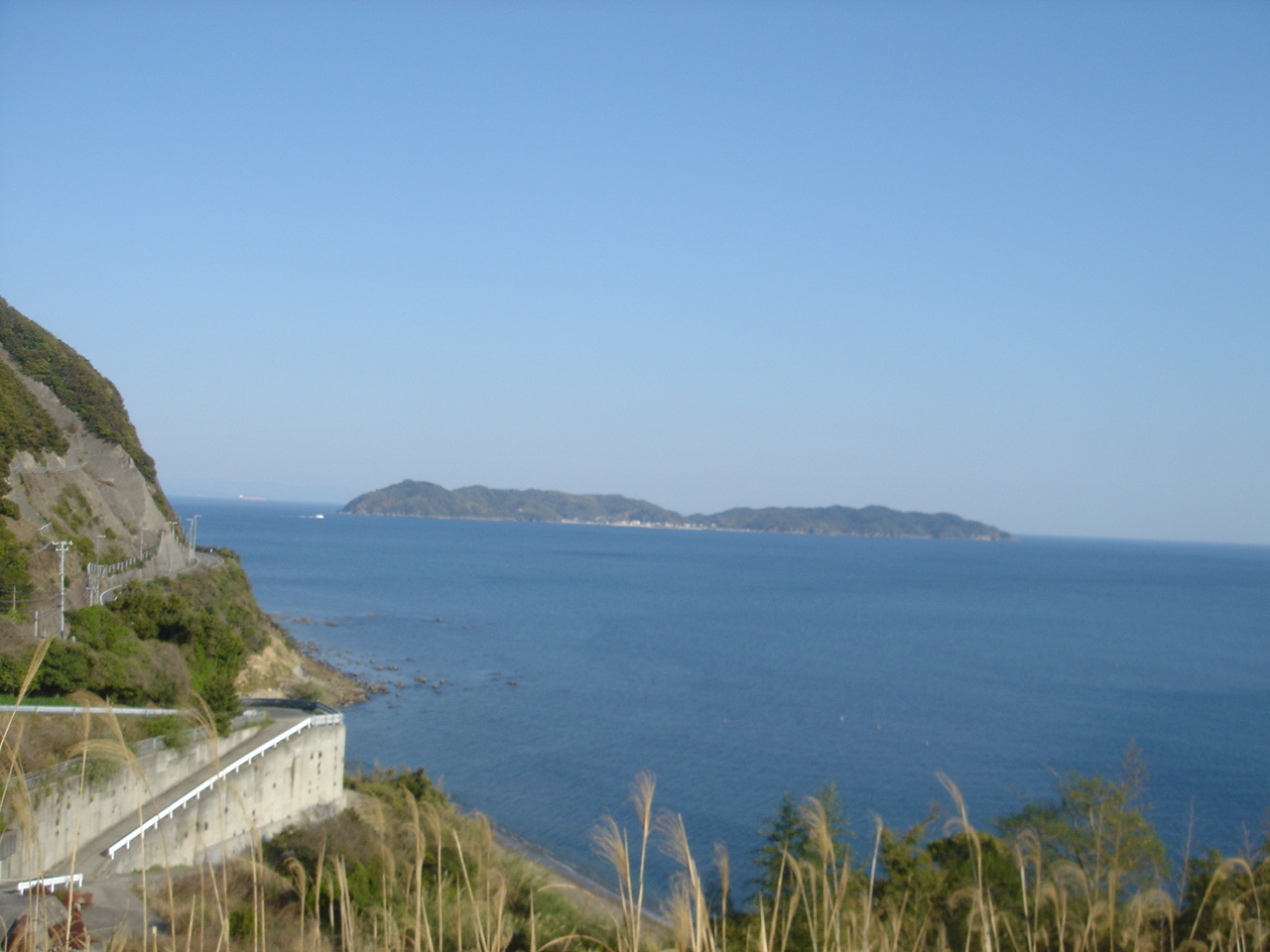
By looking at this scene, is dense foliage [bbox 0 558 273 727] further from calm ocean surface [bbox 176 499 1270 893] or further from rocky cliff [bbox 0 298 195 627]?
calm ocean surface [bbox 176 499 1270 893]

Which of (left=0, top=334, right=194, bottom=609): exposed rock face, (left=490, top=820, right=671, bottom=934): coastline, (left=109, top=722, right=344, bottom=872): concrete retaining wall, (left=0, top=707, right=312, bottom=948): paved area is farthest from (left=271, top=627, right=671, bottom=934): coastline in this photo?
(left=0, top=334, right=194, bottom=609): exposed rock face

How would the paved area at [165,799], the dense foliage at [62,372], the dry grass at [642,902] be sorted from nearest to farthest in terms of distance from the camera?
the dry grass at [642,902], the paved area at [165,799], the dense foliage at [62,372]

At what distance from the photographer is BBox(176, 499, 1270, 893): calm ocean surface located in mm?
30391

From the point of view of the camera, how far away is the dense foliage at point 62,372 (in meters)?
41.4

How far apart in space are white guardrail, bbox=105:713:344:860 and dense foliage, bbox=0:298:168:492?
27196 millimetres

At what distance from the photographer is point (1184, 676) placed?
5222 cm

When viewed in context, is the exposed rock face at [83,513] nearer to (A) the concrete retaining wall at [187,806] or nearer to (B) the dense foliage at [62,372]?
(B) the dense foliage at [62,372]

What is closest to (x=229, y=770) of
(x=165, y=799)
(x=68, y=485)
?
(x=165, y=799)

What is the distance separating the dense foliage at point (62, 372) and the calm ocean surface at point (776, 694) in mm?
16410

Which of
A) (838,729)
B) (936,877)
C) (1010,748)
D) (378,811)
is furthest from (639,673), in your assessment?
(378,811)

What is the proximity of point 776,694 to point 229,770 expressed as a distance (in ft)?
101

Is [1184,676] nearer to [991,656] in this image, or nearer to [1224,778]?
[991,656]

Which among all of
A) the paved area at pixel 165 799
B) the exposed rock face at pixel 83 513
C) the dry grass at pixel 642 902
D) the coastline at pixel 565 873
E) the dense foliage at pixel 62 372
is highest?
the dense foliage at pixel 62 372

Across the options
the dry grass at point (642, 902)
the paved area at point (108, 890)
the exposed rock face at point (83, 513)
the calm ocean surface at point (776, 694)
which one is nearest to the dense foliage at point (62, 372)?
the exposed rock face at point (83, 513)
